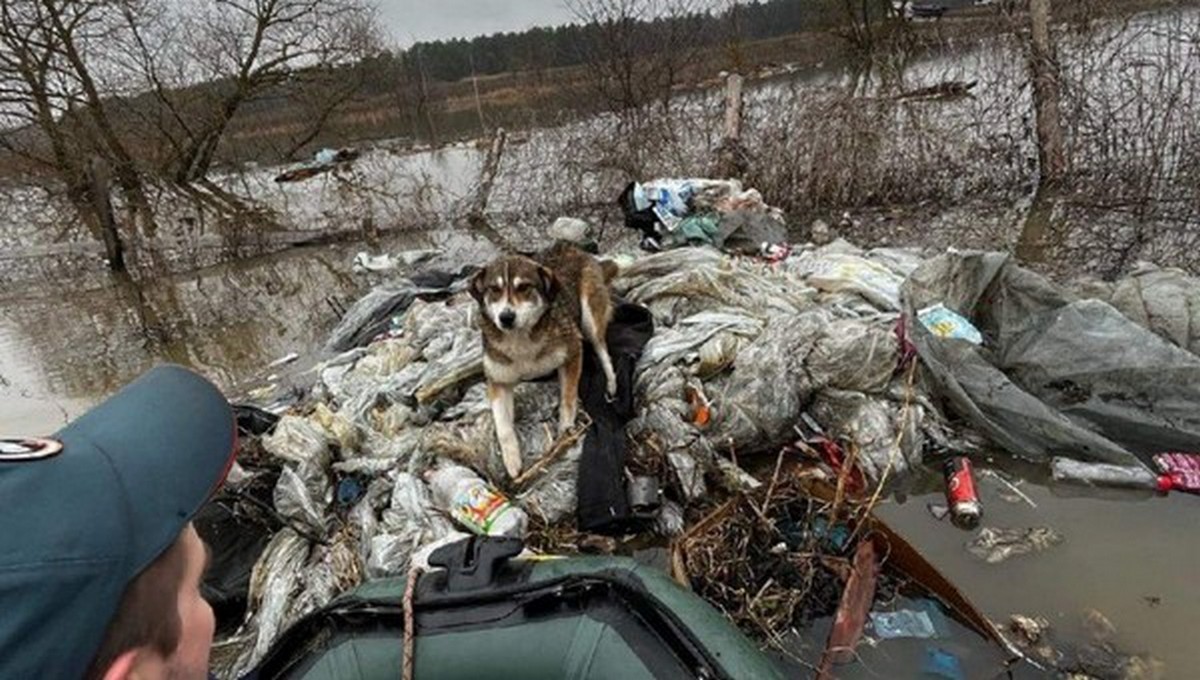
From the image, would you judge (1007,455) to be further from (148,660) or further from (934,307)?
(148,660)

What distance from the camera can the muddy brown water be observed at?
276cm

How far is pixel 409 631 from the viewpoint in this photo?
1798 millimetres

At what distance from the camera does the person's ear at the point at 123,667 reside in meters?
0.78

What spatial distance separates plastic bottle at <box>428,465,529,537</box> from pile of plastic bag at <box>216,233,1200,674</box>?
0.03 metres

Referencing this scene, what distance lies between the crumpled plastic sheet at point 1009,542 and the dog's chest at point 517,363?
2199mm

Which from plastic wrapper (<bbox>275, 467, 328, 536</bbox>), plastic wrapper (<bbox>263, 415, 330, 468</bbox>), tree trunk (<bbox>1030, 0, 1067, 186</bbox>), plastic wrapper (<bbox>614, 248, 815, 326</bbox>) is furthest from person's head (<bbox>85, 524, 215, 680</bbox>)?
tree trunk (<bbox>1030, 0, 1067, 186</bbox>)

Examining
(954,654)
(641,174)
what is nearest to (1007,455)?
(954,654)

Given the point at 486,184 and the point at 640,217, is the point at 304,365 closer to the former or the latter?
the point at 640,217

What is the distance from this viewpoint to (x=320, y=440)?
391 centimetres

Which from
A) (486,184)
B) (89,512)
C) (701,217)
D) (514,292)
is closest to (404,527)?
(514,292)

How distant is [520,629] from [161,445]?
111cm

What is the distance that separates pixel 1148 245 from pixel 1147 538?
3977 millimetres

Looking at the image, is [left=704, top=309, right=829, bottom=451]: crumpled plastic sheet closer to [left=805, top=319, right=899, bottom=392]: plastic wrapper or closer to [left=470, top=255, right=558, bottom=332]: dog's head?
[left=805, top=319, right=899, bottom=392]: plastic wrapper

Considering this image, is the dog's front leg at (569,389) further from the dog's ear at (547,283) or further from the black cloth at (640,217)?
the black cloth at (640,217)
